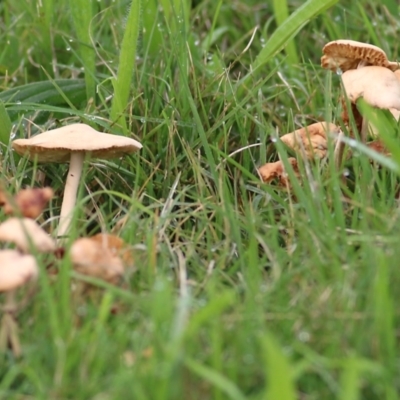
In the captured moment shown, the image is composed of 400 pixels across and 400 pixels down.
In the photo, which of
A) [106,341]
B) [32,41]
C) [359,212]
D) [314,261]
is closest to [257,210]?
[359,212]

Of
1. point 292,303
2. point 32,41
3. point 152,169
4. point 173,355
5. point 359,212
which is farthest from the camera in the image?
point 32,41

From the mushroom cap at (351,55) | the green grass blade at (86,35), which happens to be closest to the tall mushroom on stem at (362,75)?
the mushroom cap at (351,55)

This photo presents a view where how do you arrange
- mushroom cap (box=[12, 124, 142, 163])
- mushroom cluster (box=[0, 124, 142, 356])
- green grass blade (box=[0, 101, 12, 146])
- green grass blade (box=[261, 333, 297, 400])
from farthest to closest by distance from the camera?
green grass blade (box=[0, 101, 12, 146]) < mushroom cap (box=[12, 124, 142, 163]) < mushroom cluster (box=[0, 124, 142, 356]) < green grass blade (box=[261, 333, 297, 400])

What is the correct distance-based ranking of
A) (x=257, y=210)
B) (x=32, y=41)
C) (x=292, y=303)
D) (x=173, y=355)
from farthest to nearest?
(x=32, y=41)
(x=257, y=210)
(x=292, y=303)
(x=173, y=355)

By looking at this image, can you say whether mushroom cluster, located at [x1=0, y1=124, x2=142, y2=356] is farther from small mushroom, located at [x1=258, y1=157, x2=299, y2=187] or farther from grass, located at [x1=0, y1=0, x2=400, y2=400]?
small mushroom, located at [x1=258, y1=157, x2=299, y2=187]

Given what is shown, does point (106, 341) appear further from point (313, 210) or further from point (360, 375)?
point (313, 210)

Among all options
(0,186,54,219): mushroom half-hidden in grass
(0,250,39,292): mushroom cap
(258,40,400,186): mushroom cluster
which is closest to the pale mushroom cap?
(258,40,400,186): mushroom cluster

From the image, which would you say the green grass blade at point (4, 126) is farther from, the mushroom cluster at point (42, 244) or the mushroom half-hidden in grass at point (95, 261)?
the mushroom half-hidden in grass at point (95, 261)
